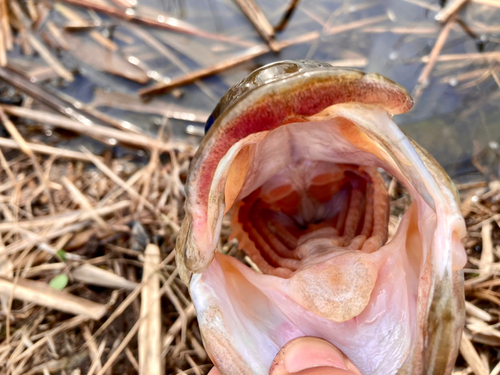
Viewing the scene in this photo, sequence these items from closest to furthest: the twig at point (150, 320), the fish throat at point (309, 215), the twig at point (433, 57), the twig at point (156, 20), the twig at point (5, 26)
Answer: the fish throat at point (309, 215) → the twig at point (150, 320) → the twig at point (433, 57) → the twig at point (156, 20) → the twig at point (5, 26)

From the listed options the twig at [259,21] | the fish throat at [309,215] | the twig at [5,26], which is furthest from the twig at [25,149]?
the twig at [259,21]

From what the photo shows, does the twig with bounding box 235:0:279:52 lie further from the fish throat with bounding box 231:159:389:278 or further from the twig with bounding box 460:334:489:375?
the twig with bounding box 460:334:489:375

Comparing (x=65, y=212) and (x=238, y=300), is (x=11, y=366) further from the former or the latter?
(x=238, y=300)

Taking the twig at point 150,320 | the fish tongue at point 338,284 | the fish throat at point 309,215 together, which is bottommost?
the twig at point 150,320

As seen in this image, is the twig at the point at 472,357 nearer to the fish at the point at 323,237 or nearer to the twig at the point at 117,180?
the fish at the point at 323,237

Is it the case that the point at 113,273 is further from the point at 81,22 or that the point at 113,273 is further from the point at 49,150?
the point at 81,22

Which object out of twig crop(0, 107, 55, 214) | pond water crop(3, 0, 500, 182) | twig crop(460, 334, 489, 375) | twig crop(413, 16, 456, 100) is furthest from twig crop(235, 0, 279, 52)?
twig crop(460, 334, 489, 375)
